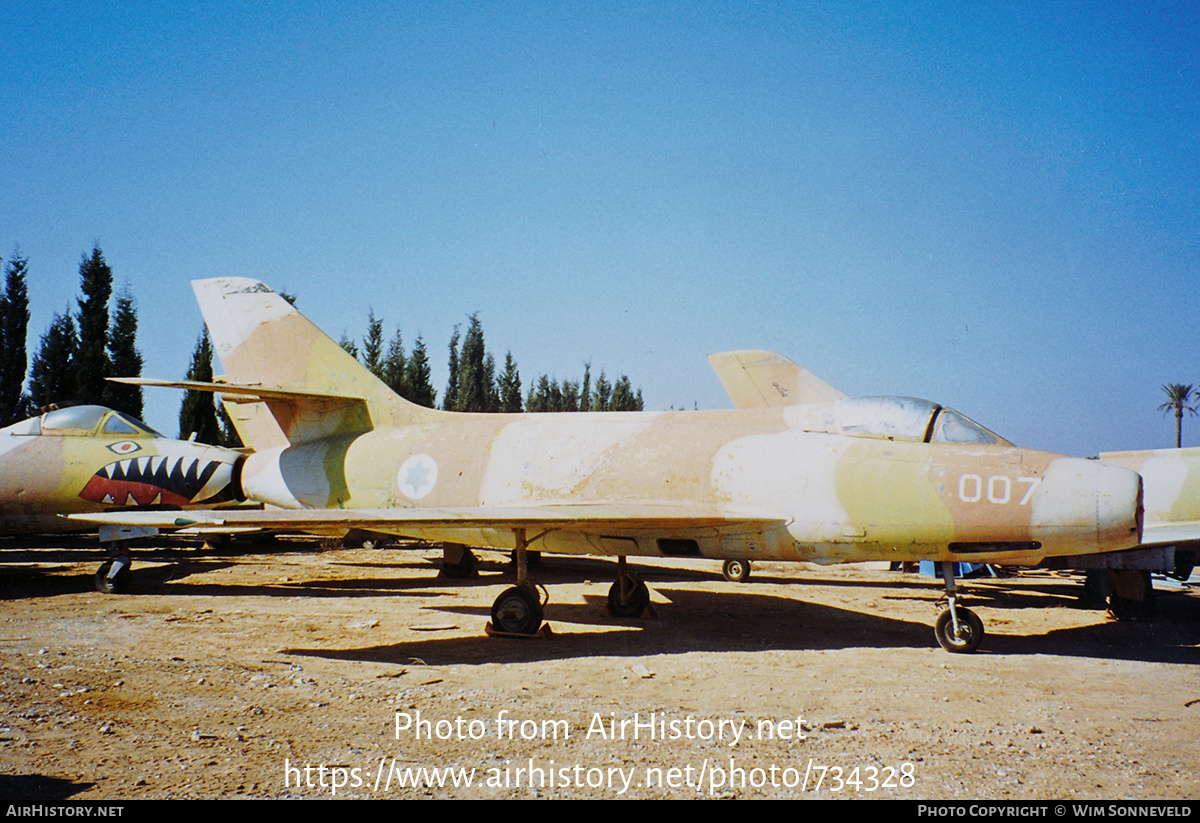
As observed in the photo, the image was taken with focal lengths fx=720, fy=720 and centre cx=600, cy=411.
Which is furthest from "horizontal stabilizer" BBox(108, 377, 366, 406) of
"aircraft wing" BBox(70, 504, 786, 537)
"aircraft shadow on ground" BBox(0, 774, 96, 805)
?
"aircraft shadow on ground" BBox(0, 774, 96, 805)

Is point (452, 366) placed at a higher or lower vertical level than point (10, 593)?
higher

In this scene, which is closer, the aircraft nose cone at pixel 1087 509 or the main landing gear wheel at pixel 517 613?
the aircraft nose cone at pixel 1087 509

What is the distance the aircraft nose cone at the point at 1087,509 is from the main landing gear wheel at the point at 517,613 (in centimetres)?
505

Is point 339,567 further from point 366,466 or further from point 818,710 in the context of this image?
point 818,710

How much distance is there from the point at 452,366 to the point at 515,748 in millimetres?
41530

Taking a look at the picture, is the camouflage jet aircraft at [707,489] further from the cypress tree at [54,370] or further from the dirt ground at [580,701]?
the cypress tree at [54,370]

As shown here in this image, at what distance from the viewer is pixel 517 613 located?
7.88m

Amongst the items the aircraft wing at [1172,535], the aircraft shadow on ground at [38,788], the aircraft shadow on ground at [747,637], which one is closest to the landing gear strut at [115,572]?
the aircraft shadow on ground at [747,637]

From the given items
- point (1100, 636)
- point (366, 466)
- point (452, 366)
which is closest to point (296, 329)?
point (366, 466)

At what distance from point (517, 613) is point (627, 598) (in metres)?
2.01

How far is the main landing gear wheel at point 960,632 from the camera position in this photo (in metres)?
7.47

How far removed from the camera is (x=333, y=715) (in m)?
5.10

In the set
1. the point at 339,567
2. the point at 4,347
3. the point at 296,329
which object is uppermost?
the point at 4,347

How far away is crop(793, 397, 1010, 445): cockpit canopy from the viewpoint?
24.5 ft
